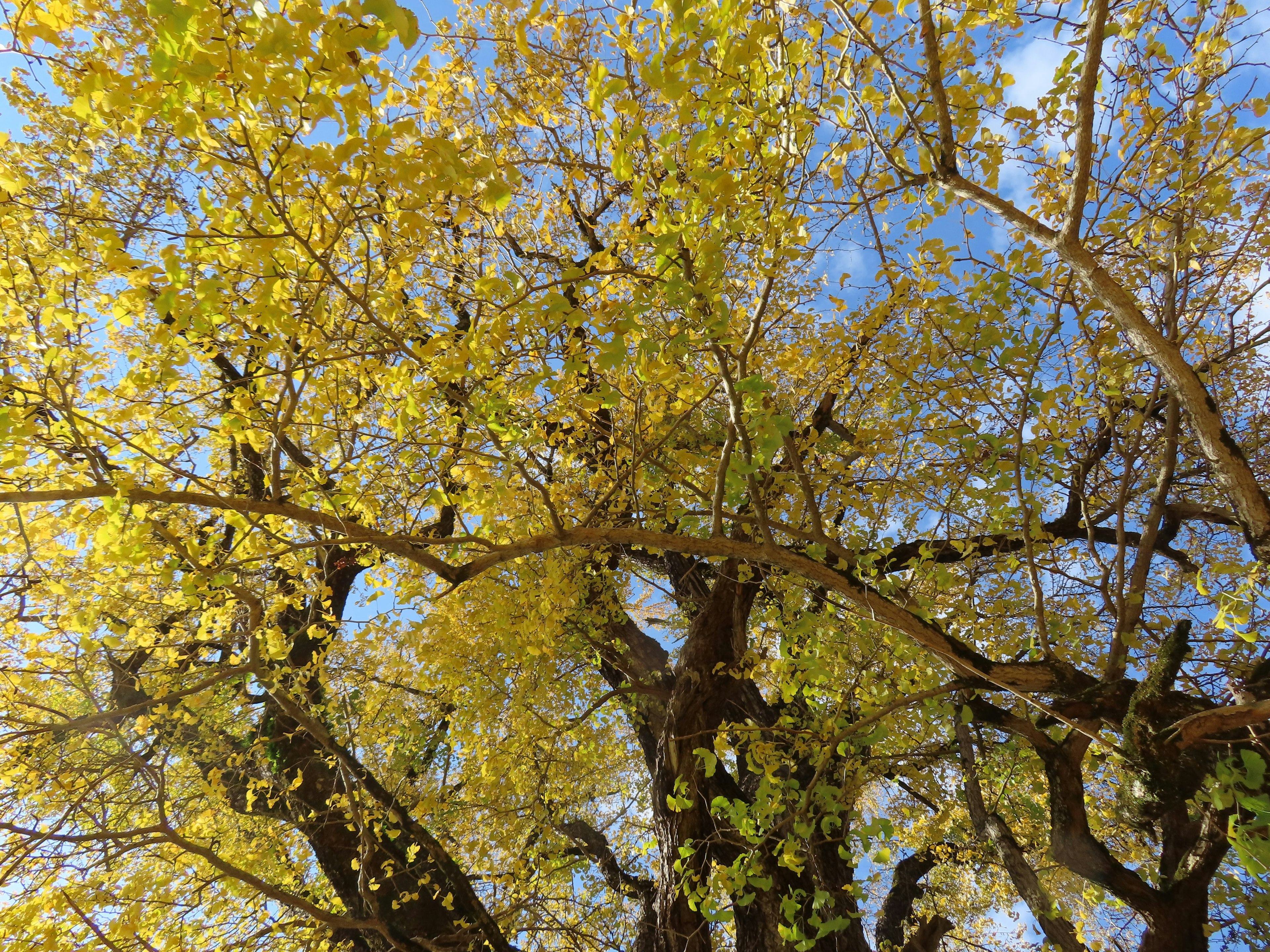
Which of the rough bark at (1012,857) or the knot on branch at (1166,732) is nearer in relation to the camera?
the knot on branch at (1166,732)

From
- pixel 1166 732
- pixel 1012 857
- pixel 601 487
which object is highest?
pixel 601 487

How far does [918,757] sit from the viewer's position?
19.7 feet

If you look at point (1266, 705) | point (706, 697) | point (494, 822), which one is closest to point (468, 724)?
point (494, 822)

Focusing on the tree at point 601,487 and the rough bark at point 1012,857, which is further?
the rough bark at point 1012,857

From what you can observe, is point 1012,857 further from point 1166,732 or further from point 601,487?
point 601,487

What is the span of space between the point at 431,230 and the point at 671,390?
163 cm

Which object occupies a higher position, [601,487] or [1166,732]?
[601,487]

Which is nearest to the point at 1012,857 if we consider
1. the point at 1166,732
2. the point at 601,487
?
the point at 1166,732

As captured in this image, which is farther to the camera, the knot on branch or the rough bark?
the rough bark

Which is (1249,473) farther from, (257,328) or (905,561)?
(257,328)

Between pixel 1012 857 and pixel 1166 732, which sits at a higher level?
pixel 1166 732

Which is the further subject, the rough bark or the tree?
the rough bark

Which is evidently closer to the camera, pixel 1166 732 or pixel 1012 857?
pixel 1166 732

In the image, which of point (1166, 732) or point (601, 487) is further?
point (601, 487)
